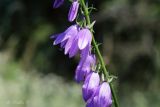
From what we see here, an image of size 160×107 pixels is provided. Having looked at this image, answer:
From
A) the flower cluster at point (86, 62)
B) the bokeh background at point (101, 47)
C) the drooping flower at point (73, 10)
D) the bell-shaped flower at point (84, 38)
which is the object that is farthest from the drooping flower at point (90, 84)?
the bokeh background at point (101, 47)

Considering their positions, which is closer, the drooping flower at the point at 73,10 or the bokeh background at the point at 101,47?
the drooping flower at the point at 73,10

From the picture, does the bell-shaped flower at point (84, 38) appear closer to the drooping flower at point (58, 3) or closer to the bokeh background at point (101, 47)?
the drooping flower at point (58, 3)

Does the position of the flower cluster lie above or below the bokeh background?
below

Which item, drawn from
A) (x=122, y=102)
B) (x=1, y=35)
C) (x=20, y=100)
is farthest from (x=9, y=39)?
(x=20, y=100)

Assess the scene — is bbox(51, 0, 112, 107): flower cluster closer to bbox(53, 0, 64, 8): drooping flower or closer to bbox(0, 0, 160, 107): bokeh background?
bbox(53, 0, 64, 8): drooping flower

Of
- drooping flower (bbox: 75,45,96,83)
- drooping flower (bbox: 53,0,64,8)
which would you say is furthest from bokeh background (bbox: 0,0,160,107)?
drooping flower (bbox: 53,0,64,8)

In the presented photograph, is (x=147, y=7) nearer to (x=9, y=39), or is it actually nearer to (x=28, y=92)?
(x=9, y=39)
